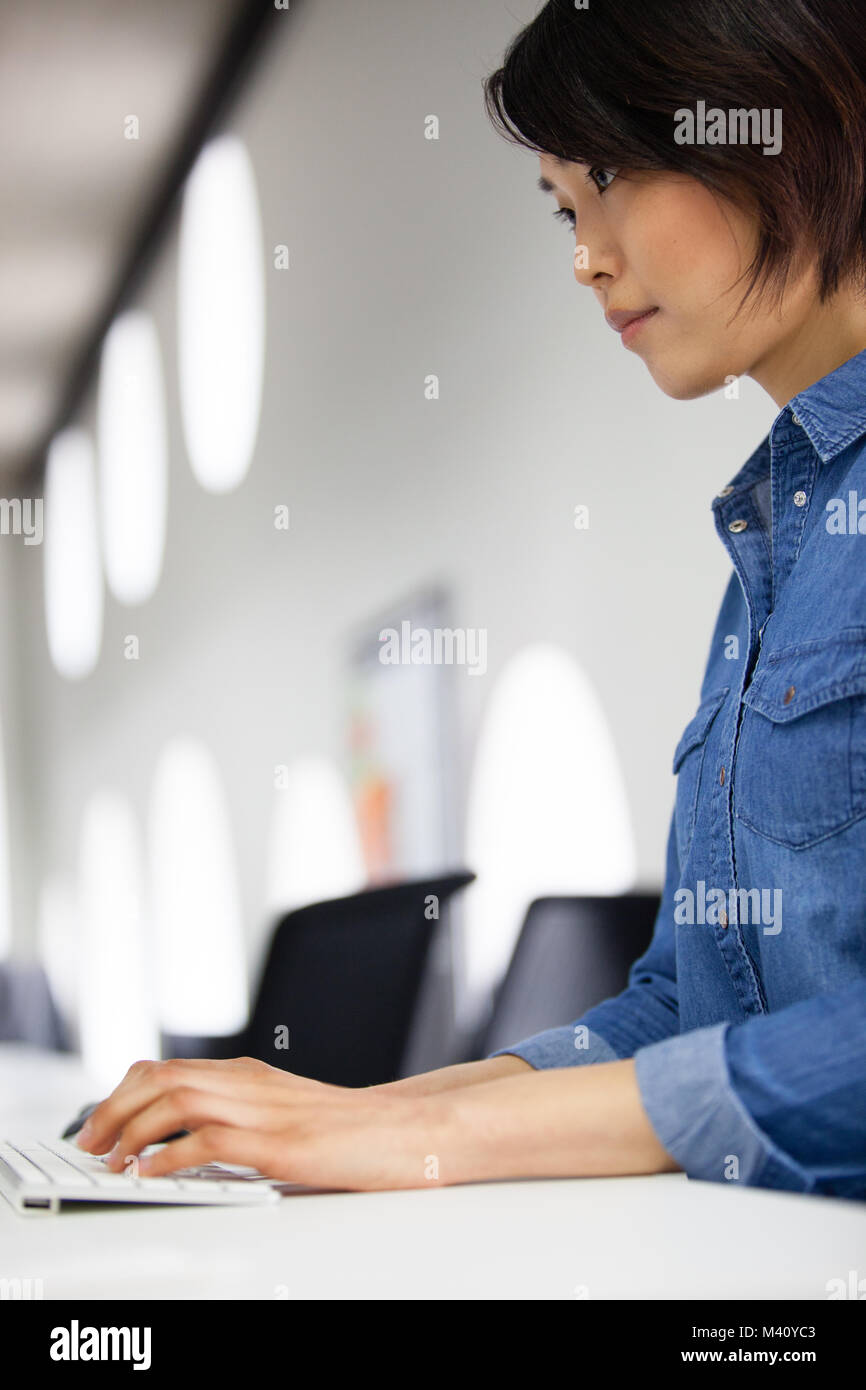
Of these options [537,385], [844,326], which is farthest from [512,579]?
[844,326]

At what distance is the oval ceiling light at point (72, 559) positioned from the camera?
6375mm

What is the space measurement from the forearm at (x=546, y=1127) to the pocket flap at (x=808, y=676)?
28 cm

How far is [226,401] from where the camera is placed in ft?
15.2

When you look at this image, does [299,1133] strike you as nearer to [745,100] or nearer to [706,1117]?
[706,1117]

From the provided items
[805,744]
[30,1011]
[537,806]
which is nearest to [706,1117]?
[805,744]

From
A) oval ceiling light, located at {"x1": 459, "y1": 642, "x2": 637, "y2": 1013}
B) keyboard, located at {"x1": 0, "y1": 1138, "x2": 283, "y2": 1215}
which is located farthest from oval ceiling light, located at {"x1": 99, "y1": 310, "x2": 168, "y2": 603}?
keyboard, located at {"x1": 0, "y1": 1138, "x2": 283, "y2": 1215}

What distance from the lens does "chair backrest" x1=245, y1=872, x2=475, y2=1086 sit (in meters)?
1.82

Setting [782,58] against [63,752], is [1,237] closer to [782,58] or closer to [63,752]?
[63,752]

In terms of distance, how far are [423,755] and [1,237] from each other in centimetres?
342

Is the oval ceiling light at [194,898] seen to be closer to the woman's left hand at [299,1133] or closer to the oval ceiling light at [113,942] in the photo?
the oval ceiling light at [113,942]

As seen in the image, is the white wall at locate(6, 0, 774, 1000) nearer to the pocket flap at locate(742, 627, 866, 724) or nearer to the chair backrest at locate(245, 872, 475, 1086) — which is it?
the chair backrest at locate(245, 872, 475, 1086)

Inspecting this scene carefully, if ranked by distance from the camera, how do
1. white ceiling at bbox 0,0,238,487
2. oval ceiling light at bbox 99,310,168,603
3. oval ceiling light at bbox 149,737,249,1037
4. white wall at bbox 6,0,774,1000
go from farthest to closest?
oval ceiling light at bbox 99,310,168,603 → oval ceiling light at bbox 149,737,249,1037 → white ceiling at bbox 0,0,238,487 → white wall at bbox 6,0,774,1000

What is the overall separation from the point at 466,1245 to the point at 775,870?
0.41m

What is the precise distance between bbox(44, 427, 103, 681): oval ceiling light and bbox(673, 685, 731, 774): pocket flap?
213 inches
